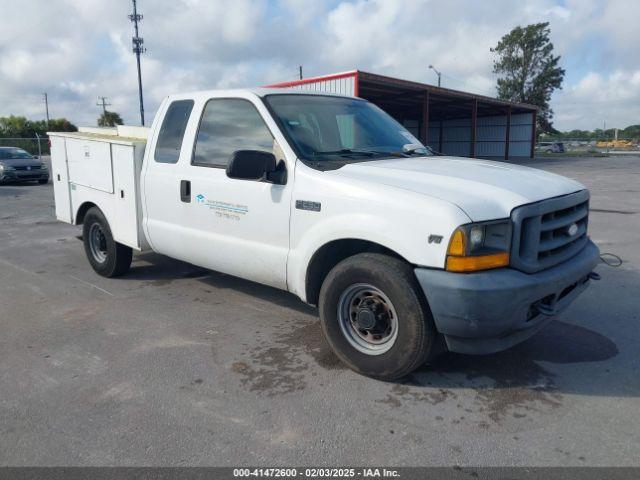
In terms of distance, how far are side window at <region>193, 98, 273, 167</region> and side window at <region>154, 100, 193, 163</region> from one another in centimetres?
26

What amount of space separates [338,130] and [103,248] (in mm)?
3389

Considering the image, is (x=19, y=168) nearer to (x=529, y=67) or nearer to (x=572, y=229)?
(x=572, y=229)

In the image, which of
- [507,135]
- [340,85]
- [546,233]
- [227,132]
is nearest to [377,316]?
[546,233]

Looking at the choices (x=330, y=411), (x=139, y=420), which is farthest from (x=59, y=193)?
(x=330, y=411)

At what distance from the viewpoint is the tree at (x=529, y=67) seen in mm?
61250

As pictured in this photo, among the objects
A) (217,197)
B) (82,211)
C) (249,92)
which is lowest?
(82,211)

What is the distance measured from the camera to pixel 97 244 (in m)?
6.36

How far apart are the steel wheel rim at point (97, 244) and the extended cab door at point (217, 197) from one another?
1287 millimetres

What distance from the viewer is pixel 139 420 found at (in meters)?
3.12

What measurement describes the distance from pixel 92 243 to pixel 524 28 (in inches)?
2609

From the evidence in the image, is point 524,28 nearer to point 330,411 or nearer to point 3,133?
point 3,133

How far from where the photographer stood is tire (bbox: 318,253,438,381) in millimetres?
3279

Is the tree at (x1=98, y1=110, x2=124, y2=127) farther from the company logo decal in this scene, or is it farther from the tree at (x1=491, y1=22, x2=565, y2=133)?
the company logo decal

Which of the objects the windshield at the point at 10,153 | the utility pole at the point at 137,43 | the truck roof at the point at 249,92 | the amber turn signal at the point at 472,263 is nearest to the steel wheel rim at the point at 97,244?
the truck roof at the point at 249,92
